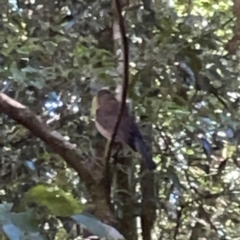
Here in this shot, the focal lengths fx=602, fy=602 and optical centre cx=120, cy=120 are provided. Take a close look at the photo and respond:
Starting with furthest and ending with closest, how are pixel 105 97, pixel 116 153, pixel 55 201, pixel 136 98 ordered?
pixel 105 97 < pixel 116 153 < pixel 136 98 < pixel 55 201

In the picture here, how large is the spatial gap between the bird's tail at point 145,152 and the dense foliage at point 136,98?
39 millimetres

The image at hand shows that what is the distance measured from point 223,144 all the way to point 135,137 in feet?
0.81

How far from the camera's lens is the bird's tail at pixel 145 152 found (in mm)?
1619

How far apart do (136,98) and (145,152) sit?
0.17 meters

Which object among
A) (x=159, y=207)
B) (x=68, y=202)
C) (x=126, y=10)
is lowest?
(x=68, y=202)

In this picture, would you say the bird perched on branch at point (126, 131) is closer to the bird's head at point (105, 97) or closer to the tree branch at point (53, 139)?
the bird's head at point (105, 97)

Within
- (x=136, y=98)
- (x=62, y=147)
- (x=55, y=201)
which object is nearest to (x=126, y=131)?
(x=136, y=98)

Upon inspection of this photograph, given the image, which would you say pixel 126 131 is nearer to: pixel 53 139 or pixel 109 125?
pixel 109 125

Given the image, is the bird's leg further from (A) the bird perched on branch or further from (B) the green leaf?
(B) the green leaf

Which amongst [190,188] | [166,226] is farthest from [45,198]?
[166,226]

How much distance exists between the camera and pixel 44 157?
1687mm

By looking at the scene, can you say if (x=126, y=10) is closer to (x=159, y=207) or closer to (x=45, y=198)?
(x=159, y=207)

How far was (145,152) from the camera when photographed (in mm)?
1642

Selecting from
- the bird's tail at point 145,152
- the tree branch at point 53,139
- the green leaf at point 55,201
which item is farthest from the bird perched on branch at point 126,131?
the green leaf at point 55,201
